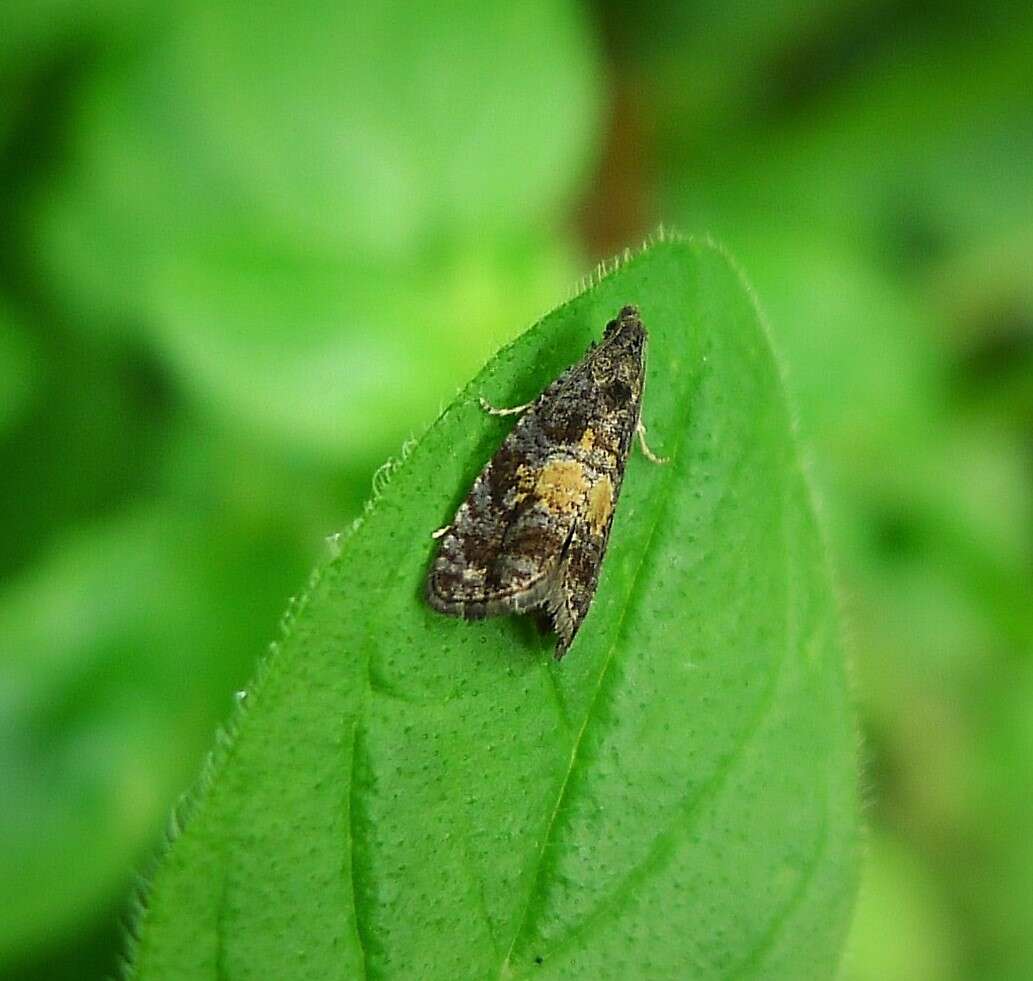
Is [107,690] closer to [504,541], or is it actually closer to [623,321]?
[504,541]

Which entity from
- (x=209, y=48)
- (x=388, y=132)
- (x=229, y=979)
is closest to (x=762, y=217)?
(x=388, y=132)

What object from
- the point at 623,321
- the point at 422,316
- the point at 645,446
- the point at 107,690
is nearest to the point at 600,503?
the point at 645,446

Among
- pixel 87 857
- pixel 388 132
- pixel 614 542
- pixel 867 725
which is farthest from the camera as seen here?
pixel 867 725

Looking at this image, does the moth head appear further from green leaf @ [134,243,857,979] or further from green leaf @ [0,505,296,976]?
green leaf @ [0,505,296,976]

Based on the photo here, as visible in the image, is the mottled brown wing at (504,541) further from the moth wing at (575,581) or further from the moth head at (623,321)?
the moth head at (623,321)

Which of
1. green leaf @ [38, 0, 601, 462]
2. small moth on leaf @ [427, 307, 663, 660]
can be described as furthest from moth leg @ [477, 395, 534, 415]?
green leaf @ [38, 0, 601, 462]

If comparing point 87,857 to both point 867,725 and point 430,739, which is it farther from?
point 867,725

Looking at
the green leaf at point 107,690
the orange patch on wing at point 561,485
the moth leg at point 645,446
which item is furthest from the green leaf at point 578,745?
the green leaf at point 107,690
